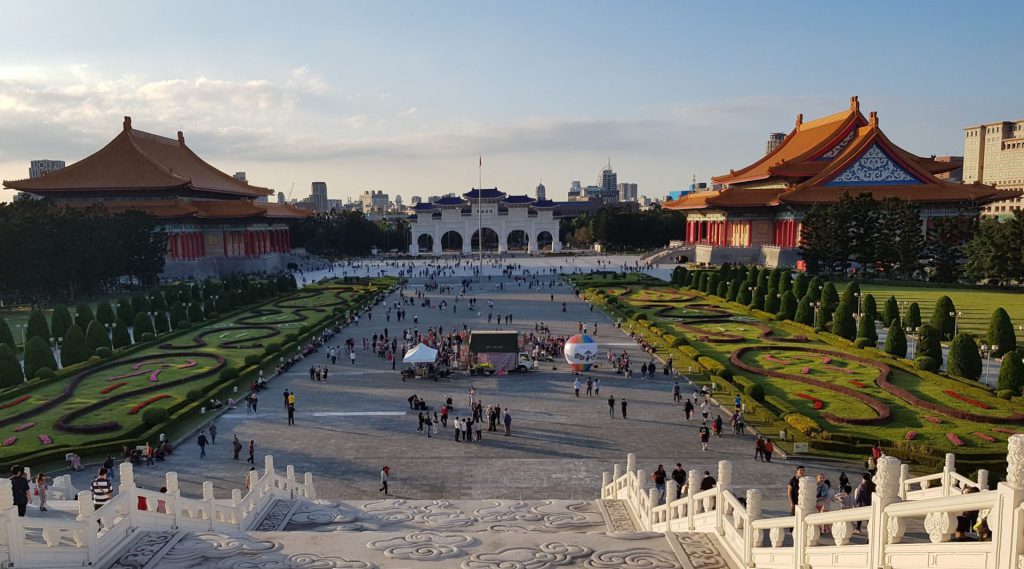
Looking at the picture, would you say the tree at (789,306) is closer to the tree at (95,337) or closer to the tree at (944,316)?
the tree at (944,316)

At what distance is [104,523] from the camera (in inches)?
439

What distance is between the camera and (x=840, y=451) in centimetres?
2305

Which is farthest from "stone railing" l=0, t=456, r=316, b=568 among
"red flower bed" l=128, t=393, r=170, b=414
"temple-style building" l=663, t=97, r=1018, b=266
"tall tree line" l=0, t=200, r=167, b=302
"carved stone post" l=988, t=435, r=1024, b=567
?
"temple-style building" l=663, t=97, r=1018, b=266

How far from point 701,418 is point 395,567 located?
1950 centimetres

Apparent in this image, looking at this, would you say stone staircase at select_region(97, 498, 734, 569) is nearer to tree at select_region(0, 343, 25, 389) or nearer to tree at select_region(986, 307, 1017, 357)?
tree at select_region(0, 343, 25, 389)

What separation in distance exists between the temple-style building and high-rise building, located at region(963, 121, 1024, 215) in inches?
3697

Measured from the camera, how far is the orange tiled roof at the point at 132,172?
78125 millimetres

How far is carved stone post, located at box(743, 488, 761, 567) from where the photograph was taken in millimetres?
10094

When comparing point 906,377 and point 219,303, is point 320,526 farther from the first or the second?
point 219,303

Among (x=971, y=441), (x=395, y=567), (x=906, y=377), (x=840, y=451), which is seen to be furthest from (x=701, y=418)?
(x=395, y=567)

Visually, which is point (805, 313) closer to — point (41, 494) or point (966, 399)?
point (966, 399)

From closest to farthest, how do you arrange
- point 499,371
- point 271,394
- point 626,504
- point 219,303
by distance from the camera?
point 626,504, point 271,394, point 499,371, point 219,303

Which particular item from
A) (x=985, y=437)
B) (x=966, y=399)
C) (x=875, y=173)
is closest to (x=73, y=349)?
(x=985, y=437)

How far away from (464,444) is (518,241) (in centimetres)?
12478
